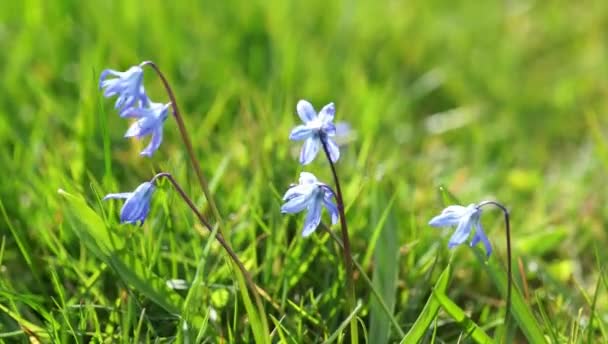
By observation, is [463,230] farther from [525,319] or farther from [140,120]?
[140,120]

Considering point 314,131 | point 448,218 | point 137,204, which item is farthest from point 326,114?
point 137,204

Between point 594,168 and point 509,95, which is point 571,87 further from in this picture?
point 594,168

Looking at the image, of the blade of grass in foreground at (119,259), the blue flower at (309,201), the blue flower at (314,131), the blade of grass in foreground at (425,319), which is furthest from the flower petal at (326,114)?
the blade of grass in foreground at (119,259)

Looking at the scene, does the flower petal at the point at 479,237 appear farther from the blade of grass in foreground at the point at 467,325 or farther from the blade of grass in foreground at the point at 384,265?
the blade of grass in foreground at the point at 384,265

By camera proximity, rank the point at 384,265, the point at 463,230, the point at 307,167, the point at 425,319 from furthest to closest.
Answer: the point at 307,167
the point at 384,265
the point at 425,319
the point at 463,230

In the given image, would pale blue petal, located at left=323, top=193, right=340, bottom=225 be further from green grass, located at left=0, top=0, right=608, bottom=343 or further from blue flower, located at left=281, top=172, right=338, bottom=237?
green grass, located at left=0, top=0, right=608, bottom=343

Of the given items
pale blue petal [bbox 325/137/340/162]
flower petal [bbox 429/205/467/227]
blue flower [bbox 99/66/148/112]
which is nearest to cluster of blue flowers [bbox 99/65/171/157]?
blue flower [bbox 99/66/148/112]

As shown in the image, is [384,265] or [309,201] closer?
[309,201]

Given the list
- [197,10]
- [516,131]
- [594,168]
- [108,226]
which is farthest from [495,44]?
[108,226]
